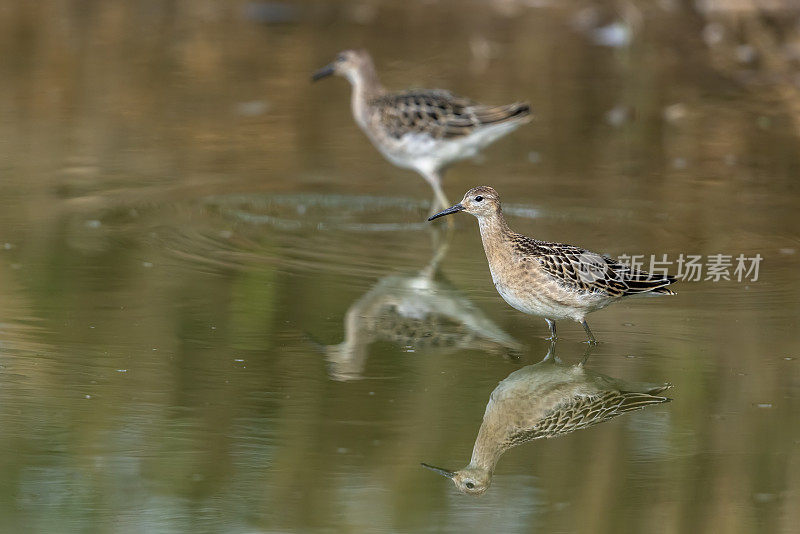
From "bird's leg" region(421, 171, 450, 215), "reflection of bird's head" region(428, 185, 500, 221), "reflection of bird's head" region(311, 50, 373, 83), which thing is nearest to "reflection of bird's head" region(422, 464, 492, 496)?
"reflection of bird's head" region(428, 185, 500, 221)

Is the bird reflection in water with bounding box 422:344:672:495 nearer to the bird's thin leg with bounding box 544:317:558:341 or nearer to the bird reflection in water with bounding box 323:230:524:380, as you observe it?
the bird's thin leg with bounding box 544:317:558:341

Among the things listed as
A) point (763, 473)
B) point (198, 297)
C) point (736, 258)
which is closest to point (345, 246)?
point (198, 297)

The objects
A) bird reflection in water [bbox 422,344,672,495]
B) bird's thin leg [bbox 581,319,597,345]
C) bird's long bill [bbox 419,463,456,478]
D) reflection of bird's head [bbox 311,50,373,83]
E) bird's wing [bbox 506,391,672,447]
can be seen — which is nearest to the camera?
bird's long bill [bbox 419,463,456,478]

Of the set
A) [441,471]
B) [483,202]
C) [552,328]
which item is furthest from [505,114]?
[441,471]

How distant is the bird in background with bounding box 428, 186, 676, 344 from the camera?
26.7 feet

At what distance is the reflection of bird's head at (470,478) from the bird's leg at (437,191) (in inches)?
231

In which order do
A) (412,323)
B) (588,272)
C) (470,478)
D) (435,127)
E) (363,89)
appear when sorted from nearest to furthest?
1. (470,478)
2. (588,272)
3. (412,323)
4. (435,127)
5. (363,89)

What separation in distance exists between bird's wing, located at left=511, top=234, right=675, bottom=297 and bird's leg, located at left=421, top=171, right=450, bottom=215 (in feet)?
12.4

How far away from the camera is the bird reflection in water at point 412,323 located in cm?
823

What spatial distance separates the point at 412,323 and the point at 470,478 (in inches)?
101

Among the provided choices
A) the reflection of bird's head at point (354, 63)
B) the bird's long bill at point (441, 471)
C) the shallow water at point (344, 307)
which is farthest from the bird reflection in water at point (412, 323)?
the reflection of bird's head at point (354, 63)

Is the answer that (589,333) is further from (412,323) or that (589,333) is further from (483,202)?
(412,323)

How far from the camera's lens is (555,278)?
319 inches

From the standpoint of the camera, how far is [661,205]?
12.1 metres
